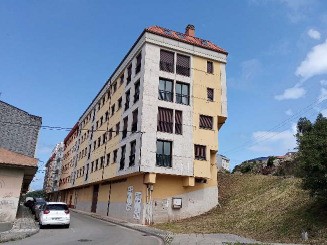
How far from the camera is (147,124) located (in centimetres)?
2750

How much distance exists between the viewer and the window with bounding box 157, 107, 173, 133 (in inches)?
1110

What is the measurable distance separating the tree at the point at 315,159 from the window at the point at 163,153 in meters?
12.0

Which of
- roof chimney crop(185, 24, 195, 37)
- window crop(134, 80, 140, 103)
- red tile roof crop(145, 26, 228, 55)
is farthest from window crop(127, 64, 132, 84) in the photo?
roof chimney crop(185, 24, 195, 37)

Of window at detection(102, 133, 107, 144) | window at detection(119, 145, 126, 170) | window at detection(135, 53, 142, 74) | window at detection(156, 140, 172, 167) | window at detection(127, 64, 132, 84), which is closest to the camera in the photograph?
window at detection(156, 140, 172, 167)

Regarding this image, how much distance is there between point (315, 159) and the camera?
16281 mm

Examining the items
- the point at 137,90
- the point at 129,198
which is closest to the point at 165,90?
the point at 137,90

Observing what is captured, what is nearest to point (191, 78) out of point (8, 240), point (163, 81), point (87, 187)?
point (163, 81)

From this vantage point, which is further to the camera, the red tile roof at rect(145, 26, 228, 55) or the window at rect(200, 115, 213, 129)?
the red tile roof at rect(145, 26, 228, 55)

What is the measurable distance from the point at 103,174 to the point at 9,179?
15.5 m

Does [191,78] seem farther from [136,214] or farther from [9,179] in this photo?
[9,179]

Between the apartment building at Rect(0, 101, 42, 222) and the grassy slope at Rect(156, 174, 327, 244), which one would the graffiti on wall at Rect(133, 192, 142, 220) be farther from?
the apartment building at Rect(0, 101, 42, 222)

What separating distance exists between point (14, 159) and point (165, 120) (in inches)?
494

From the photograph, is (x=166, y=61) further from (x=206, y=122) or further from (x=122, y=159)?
(x=122, y=159)

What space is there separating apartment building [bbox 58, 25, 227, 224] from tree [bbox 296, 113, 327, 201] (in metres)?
11.8
